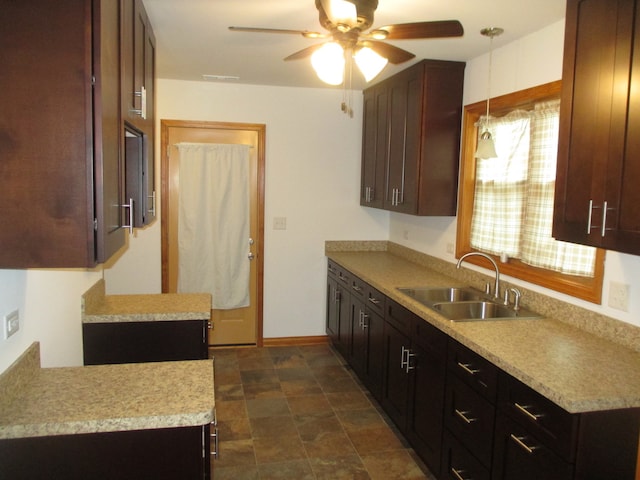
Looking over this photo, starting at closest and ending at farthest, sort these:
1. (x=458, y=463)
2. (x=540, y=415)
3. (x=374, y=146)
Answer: (x=540, y=415) < (x=458, y=463) < (x=374, y=146)

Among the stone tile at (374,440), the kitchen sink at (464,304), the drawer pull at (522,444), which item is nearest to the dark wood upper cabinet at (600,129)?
the drawer pull at (522,444)

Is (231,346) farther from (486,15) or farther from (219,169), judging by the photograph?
(486,15)

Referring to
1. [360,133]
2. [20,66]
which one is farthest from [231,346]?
[20,66]

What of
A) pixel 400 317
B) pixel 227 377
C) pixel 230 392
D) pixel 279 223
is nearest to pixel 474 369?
pixel 400 317

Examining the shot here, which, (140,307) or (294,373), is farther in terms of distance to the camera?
(294,373)

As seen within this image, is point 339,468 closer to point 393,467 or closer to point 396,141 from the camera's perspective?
point 393,467

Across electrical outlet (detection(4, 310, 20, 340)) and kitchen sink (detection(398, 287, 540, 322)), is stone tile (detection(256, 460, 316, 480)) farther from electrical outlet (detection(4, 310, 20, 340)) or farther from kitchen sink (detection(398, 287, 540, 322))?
electrical outlet (detection(4, 310, 20, 340))

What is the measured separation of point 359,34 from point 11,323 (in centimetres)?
173

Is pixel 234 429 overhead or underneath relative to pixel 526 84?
underneath

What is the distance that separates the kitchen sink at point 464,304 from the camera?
2.93m

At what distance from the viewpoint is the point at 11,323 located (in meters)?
1.75

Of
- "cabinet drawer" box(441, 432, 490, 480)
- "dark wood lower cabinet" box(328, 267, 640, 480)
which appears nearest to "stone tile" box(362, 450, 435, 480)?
"dark wood lower cabinet" box(328, 267, 640, 480)

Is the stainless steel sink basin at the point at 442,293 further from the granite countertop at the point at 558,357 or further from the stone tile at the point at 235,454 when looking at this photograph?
the stone tile at the point at 235,454

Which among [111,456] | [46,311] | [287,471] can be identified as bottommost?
[287,471]
